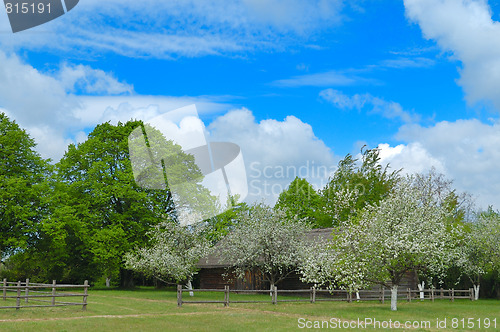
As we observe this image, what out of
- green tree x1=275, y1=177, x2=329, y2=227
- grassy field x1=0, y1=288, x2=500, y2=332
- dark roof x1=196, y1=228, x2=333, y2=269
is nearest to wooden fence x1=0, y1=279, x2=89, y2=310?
grassy field x1=0, y1=288, x2=500, y2=332

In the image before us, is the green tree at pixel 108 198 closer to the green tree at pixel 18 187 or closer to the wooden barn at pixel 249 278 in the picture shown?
the green tree at pixel 18 187

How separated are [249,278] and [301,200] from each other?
78.1ft

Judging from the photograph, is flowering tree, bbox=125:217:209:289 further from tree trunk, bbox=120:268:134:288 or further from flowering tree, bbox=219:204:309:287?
tree trunk, bbox=120:268:134:288

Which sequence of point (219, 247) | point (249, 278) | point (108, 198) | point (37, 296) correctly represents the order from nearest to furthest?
point (37, 296) → point (219, 247) → point (249, 278) → point (108, 198)

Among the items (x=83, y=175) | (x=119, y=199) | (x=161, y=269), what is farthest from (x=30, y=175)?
(x=161, y=269)

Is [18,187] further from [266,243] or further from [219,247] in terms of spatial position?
[266,243]

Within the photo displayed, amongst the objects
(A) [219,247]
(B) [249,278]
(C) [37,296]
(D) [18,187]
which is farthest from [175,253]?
(C) [37,296]

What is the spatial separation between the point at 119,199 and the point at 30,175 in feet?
25.5

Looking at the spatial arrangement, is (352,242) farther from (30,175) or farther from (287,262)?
(30,175)

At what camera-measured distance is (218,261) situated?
39.3 m

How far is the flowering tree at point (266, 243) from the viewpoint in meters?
35.2

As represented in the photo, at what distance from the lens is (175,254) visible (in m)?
35.4

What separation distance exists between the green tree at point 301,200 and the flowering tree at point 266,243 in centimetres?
2402

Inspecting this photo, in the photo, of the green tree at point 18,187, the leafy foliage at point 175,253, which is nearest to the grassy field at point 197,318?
the leafy foliage at point 175,253
